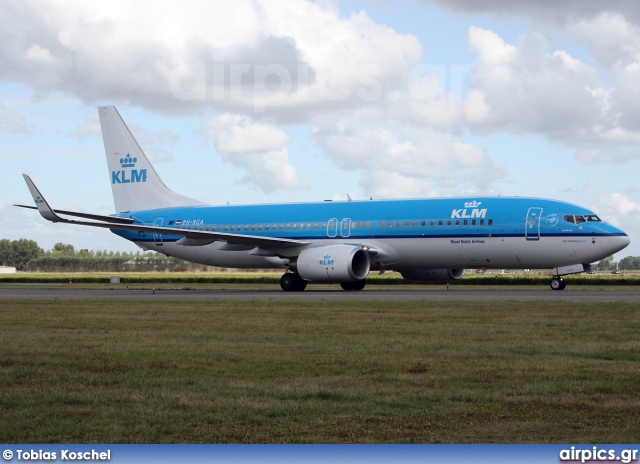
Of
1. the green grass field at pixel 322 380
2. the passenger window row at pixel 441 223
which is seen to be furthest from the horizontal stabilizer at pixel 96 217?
the green grass field at pixel 322 380

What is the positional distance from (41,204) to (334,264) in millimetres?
13207

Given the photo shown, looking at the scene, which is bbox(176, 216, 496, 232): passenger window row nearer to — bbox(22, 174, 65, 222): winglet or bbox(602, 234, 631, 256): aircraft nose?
bbox(602, 234, 631, 256): aircraft nose

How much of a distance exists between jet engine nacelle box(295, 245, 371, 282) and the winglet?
1103cm

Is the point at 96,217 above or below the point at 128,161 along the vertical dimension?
below

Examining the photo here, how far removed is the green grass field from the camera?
8.34 m

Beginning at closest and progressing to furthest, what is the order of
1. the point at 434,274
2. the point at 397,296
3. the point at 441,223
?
1. the point at 397,296
2. the point at 441,223
3. the point at 434,274

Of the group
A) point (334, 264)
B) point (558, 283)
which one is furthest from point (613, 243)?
point (334, 264)

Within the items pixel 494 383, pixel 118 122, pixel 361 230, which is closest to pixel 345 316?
pixel 494 383

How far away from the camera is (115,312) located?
23781mm

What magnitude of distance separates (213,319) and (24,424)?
1259 cm

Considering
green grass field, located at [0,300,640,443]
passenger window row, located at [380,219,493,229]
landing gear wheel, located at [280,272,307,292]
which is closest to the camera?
green grass field, located at [0,300,640,443]

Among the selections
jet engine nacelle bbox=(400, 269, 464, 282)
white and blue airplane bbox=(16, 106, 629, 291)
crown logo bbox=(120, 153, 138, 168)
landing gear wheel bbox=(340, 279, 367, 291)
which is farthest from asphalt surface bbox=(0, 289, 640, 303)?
crown logo bbox=(120, 153, 138, 168)

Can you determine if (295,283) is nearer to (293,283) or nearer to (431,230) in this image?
(293,283)

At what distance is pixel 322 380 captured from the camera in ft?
37.0
